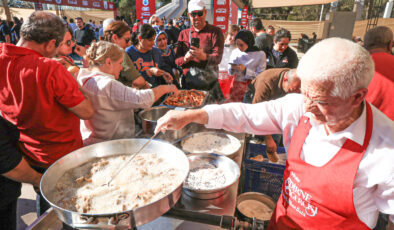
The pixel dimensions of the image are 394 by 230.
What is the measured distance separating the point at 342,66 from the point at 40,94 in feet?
5.19

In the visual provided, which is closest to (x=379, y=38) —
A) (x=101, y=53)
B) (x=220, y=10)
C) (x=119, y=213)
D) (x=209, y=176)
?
(x=209, y=176)

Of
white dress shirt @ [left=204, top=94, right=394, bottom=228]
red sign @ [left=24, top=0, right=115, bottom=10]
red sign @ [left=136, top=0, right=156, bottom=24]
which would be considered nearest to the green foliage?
red sign @ [left=24, top=0, right=115, bottom=10]

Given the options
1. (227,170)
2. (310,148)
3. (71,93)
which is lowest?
(227,170)

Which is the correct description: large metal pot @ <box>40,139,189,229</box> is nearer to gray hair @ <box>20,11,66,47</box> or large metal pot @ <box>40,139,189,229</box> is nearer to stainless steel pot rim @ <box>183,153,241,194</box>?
stainless steel pot rim @ <box>183,153,241,194</box>

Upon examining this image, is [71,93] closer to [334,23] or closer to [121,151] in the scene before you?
[121,151]

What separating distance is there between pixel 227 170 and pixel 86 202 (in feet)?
2.71

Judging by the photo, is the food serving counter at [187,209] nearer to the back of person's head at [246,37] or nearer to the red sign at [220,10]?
the back of person's head at [246,37]

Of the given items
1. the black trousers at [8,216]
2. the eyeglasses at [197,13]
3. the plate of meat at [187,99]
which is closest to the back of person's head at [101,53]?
the plate of meat at [187,99]

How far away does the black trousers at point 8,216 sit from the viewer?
1.46 m

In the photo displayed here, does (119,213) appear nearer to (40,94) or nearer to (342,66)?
(342,66)

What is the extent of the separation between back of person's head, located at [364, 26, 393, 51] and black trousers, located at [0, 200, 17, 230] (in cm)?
349

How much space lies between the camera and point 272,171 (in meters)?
1.87

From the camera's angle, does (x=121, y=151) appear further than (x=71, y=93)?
No

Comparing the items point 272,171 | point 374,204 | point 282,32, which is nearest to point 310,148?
point 374,204
